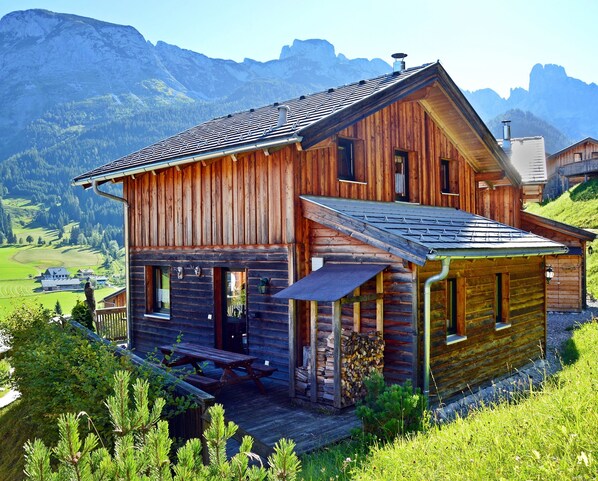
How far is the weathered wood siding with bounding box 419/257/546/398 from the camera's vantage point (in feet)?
30.7

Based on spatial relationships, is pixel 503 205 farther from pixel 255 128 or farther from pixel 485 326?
pixel 255 128

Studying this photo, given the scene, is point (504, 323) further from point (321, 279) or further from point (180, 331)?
point (180, 331)

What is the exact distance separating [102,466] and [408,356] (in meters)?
6.82

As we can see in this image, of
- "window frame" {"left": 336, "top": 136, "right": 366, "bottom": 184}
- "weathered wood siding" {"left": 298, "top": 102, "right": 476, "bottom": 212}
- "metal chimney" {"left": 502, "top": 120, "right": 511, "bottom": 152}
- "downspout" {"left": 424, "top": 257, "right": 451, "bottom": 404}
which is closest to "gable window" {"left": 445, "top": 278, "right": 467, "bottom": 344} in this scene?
"downspout" {"left": 424, "top": 257, "right": 451, "bottom": 404}

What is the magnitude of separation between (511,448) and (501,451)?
0.44 feet

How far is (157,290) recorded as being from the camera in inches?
571

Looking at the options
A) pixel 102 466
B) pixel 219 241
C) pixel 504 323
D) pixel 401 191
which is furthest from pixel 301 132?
pixel 102 466

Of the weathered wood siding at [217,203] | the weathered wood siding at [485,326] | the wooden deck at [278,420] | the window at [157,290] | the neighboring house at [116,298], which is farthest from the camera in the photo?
the neighboring house at [116,298]

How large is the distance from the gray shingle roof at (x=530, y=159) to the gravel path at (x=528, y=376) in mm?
6124

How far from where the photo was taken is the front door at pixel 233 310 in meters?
12.3

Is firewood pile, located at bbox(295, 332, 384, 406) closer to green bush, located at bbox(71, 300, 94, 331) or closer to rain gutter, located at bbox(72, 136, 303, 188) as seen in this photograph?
rain gutter, located at bbox(72, 136, 303, 188)

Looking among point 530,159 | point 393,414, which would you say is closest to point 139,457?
point 393,414

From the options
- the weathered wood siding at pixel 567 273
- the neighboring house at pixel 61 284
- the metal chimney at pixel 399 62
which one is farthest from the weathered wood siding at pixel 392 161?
the neighboring house at pixel 61 284

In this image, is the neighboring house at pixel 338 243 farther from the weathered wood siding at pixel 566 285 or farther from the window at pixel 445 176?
the weathered wood siding at pixel 566 285
